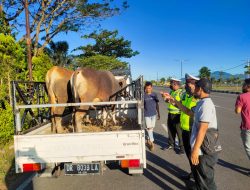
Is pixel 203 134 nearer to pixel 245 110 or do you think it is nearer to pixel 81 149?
pixel 81 149

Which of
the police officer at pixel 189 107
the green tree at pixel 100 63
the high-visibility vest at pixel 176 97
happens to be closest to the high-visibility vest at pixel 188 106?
the police officer at pixel 189 107

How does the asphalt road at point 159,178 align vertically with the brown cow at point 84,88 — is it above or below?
below

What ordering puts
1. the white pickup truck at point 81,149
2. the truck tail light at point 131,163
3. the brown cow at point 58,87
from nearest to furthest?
the white pickup truck at point 81,149 < the truck tail light at point 131,163 < the brown cow at point 58,87

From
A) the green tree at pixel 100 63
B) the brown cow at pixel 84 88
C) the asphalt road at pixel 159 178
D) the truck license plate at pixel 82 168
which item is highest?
the green tree at pixel 100 63

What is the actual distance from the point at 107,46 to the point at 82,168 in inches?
1259

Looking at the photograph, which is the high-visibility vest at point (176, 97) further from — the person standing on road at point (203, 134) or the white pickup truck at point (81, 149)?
the person standing on road at point (203, 134)

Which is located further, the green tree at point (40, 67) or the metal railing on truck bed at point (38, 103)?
the green tree at point (40, 67)

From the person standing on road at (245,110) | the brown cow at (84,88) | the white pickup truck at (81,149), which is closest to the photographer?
the white pickup truck at (81,149)

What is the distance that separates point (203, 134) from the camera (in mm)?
3504

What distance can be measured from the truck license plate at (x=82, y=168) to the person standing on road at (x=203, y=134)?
1506 mm

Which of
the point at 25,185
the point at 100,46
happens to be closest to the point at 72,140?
the point at 25,185

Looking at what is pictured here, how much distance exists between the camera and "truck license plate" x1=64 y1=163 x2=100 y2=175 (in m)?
4.38

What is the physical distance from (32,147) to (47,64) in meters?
12.1

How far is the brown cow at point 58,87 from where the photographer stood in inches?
223
